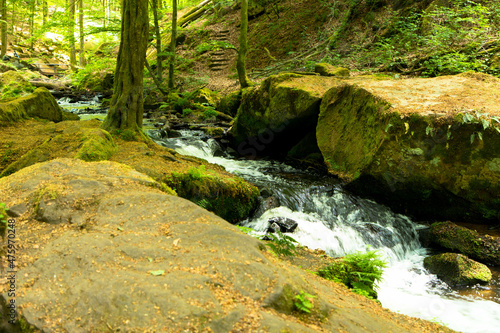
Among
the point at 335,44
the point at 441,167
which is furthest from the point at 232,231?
the point at 335,44

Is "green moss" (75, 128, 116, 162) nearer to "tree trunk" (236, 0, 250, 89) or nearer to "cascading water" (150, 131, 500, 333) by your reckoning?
"cascading water" (150, 131, 500, 333)

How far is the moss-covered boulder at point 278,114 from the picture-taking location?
9.94m

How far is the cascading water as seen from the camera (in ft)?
15.5

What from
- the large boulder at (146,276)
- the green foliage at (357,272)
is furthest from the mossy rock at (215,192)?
the green foliage at (357,272)

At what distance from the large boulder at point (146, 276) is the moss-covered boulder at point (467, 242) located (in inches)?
140

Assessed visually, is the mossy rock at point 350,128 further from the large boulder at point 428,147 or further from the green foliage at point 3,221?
the green foliage at point 3,221

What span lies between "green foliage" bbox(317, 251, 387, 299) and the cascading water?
649 mm

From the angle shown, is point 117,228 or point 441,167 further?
point 441,167

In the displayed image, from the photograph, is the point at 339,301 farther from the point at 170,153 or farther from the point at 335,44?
the point at 335,44

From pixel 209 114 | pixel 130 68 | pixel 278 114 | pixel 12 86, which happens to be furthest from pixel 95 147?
pixel 12 86

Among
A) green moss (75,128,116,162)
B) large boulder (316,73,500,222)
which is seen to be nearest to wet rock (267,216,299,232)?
large boulder (316,73,500,222)

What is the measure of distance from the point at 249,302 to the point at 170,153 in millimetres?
6204

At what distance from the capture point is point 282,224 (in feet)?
21.2

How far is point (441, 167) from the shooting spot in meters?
6.97
